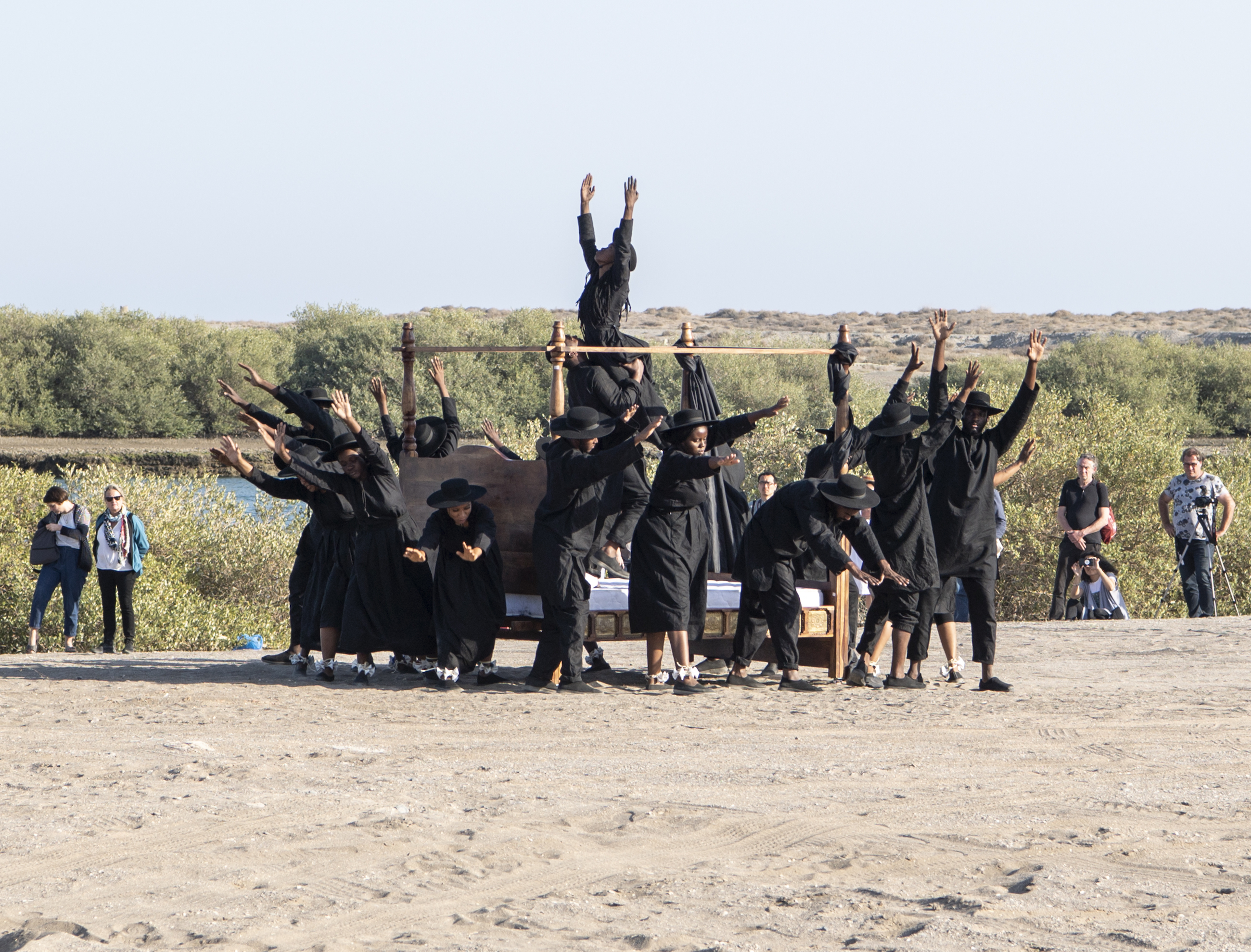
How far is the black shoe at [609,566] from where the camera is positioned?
9719 millimetres

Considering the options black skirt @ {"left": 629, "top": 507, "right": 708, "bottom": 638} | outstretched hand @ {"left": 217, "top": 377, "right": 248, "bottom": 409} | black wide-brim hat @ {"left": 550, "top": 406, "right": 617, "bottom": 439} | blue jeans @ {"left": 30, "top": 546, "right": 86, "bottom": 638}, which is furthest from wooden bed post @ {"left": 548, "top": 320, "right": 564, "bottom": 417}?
blue jeans @ {"left": 30, "top": 546, "right": 86, "bottom": 638}

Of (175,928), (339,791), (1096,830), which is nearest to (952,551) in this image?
(1096,830)

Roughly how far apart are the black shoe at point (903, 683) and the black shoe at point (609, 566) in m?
1.77

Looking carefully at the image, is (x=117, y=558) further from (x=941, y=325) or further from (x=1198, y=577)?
(x=1198, y=577)

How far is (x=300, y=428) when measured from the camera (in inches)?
407

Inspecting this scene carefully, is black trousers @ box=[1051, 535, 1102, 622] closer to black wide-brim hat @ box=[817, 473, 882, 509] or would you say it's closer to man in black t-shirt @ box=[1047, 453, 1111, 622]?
man in black t-shirt @ box=[1047, 453, 1111, 622]

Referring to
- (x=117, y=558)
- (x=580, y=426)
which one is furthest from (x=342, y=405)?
(x=117, y=558)

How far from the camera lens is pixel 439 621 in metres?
9.05

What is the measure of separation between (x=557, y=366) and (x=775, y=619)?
78.1 inches

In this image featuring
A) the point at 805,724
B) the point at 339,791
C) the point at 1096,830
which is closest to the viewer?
the point at 1096,830

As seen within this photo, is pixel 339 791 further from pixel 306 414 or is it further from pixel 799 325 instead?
pixel 799 325

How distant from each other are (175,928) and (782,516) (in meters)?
5.06

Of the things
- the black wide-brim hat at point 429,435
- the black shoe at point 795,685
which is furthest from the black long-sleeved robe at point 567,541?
the black wide-brim hat at point 429,435

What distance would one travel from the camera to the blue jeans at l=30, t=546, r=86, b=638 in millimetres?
12742
